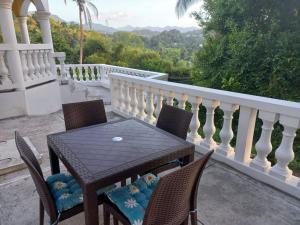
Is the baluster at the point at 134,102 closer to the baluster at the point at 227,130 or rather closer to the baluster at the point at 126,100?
the baluster at the point at 126,100

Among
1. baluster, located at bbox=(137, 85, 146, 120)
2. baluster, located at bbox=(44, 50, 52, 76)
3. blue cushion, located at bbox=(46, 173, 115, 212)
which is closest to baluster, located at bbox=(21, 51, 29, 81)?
baluster, located at bbox=(44, 50, 52, 76)

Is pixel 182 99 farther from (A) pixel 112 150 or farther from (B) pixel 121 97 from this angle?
(B) pixel 121 97

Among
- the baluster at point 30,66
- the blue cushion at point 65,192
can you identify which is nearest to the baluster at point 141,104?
the blue cushion at point 65,192

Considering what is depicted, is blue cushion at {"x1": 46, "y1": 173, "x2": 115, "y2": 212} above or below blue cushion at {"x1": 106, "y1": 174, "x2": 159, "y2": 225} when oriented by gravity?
below

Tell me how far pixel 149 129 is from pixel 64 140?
0.76m

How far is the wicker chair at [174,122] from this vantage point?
6.82ft

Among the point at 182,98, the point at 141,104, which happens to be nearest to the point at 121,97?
the point at 141,104

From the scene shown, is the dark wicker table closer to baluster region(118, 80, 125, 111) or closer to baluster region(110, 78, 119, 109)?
baluster region(118, 80, 125, 111)

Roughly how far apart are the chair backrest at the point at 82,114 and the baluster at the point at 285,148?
192 centimetres

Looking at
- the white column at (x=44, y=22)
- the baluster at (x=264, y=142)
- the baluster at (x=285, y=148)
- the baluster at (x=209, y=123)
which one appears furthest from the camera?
the white column at (x=44, y=22)

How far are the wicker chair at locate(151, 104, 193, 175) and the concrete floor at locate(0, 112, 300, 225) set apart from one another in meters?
0.52

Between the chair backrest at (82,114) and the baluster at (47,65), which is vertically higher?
the baluster at (47,65)

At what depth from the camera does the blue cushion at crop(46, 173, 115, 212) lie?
1.53 metres

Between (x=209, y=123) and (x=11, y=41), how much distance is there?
426 centimetres
